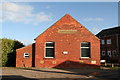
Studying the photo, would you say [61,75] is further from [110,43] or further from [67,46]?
[110,43]

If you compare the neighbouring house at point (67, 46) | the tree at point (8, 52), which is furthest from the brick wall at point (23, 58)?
the tree at point (8, 52)

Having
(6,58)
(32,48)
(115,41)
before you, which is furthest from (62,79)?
(115,41)

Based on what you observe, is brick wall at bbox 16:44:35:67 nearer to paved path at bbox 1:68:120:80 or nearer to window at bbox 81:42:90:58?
window at bbox 81:42:90:58

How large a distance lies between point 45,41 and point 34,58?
9.77 feet

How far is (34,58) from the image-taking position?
2689 cm

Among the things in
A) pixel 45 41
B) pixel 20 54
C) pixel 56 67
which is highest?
pixel 45 41

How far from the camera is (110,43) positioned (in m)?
52.4

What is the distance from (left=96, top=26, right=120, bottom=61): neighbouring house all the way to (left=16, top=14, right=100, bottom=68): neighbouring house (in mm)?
23783

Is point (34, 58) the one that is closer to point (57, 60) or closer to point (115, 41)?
point (57, 60)

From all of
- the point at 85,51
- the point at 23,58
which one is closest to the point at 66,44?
the point at 85,51

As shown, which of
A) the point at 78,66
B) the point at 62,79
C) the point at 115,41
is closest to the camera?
the point at 62,79

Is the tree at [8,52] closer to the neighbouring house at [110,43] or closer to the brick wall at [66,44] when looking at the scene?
the brick wall at [66,44]

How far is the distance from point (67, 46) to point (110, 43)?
96.5ft

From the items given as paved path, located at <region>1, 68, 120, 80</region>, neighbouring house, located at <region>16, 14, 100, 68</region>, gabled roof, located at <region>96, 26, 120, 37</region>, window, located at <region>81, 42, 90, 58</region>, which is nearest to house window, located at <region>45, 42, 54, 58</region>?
neighbouring house, located at <region>16, 14, 100, 68</region>
